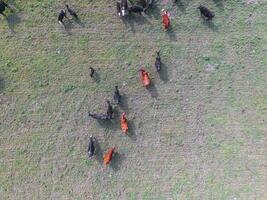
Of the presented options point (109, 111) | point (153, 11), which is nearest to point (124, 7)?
point (153, 11)

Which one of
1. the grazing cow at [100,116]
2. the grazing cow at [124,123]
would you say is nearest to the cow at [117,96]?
the grazing cow at [124,123]

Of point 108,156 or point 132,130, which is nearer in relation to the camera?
point 108,156

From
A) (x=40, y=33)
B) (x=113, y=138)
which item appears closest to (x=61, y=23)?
(x=40, y=33)

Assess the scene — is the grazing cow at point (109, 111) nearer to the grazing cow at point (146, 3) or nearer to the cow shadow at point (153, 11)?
the cow shadow at point (153, 11)

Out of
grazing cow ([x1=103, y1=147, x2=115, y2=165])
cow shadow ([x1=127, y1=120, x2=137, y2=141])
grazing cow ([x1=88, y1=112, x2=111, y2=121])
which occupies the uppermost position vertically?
grazing cow ([x1=88, y1=112, x2=111, y2=121])

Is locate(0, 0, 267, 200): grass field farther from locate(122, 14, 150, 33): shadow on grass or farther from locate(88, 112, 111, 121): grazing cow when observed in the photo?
locate(88, 112, 111, 121): grazing cow

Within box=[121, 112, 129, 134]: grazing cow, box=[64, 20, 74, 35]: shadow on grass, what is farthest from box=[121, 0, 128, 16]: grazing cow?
box=[121, 112, 129, 134]: grazing cow

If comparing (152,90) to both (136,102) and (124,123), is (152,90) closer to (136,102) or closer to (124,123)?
(136,102)
